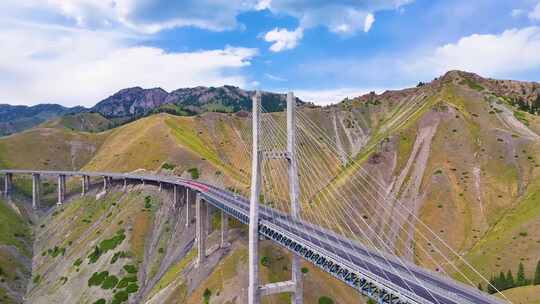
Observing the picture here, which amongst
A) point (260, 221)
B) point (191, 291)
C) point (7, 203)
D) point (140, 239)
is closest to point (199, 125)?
point (7, 203)

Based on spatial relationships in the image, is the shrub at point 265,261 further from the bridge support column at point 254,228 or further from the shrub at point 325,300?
the bridge support column at point 254,228

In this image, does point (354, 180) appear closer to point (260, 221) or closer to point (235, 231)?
point (235, 231)

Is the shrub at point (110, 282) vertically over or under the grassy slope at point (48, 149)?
under

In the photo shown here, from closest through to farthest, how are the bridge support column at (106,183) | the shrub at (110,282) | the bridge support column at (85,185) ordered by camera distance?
1. the shrub at (110,282)
2. the bridge support column at (106,183)
3. the bridge support column at (85,185)

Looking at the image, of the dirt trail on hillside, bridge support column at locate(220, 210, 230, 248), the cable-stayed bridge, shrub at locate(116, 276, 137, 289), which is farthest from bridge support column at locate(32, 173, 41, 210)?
the dirt trail on hillside

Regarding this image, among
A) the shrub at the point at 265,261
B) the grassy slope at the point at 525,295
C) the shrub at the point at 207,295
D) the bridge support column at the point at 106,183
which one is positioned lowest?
the shrub at the point at 207,295

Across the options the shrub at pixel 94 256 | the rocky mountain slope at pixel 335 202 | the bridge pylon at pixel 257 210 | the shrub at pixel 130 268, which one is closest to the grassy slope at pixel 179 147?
the rocky mountain slope at pixel 335 202

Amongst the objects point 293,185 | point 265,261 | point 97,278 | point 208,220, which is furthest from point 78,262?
point 293,185
